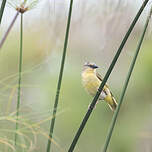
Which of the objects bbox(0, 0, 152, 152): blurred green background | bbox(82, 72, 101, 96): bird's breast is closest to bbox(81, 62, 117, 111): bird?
bbox(82, 72, 101, 96): bird's breast

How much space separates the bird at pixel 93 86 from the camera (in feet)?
3.75

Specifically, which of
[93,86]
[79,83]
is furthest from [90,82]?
[79,83]

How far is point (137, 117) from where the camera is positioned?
9.78 ft

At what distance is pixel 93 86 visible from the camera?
45.6 inches

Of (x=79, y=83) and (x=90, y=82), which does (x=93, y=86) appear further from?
(x=79, y=83)

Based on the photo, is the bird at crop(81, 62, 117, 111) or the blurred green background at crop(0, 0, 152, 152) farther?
the blurred green background at crop(0, 0, 152, 152)

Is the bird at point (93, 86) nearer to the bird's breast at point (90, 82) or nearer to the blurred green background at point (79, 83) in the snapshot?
the bird's breast at point (90, 82)

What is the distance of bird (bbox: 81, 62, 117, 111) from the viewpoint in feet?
3.75

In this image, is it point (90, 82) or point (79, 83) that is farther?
point (79, 83)

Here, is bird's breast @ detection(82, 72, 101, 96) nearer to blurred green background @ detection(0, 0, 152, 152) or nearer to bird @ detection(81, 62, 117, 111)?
bird @ detection(81, 62, 117, 111)

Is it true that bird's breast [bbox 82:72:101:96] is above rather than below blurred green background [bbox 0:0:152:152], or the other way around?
above

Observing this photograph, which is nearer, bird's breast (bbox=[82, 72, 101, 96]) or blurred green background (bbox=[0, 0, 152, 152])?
bird's breast (bbox=[82, 72, 101, 96])

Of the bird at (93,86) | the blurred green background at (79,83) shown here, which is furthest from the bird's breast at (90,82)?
the blurred green background at (79,83)

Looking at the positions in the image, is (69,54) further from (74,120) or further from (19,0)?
(19,0)
